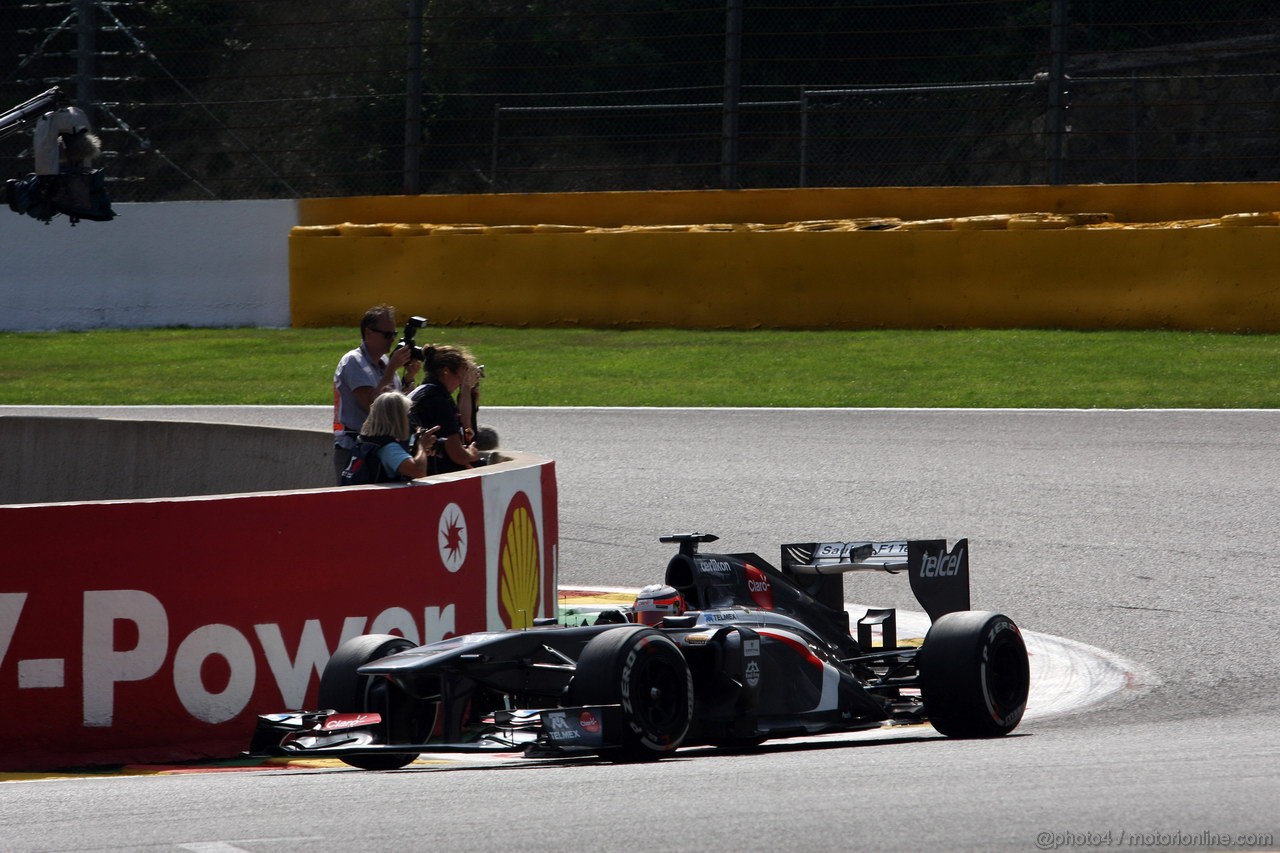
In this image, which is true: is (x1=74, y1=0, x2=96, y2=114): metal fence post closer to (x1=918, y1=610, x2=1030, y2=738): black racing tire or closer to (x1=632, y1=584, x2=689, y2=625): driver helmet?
(x1=632, y1=584, x2=689, y2=625): driver helmet

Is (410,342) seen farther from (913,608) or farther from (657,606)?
(657,606)

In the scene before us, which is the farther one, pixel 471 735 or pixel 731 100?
pixel 731 100

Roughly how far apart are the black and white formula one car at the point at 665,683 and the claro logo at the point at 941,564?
22 centimetres

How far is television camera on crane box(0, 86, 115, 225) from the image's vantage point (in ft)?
32.9

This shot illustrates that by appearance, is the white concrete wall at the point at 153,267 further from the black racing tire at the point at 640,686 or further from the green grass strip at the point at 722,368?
the black racing tire at the point at 640,686

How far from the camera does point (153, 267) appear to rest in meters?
21.7

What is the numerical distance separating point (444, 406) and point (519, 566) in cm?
101

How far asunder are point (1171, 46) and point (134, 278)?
16.0 metres

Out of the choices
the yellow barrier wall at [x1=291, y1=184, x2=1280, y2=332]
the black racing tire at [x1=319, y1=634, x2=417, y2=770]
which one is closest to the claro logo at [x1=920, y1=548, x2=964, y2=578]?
the black racing tire at [x1=319, y1=634, x2=417, y2=770]

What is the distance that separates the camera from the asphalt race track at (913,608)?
451 cm

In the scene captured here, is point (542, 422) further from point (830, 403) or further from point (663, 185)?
point (663, 185)

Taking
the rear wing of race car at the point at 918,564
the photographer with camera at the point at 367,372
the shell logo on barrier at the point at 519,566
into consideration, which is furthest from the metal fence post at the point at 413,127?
the rear wing of race car at the point at 918,564

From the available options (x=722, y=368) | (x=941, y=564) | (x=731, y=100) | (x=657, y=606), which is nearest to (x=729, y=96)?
(x=731, y=100)

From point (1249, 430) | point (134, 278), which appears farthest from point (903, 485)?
point (134, 278)
